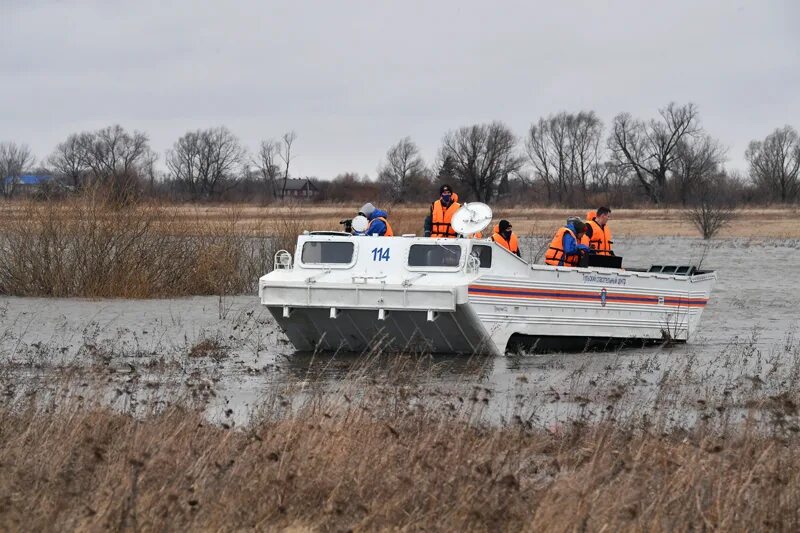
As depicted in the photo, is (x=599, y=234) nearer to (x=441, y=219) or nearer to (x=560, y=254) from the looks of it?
(x=560, y=254)

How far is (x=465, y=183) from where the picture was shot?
90.7 m

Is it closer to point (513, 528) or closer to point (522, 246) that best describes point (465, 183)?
point (522, 246)

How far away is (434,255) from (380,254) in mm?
678

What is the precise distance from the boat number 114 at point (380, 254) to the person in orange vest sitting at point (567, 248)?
7.14 feet

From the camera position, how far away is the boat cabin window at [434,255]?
15328 mm

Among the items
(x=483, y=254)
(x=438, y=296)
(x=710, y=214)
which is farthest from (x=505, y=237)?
(x=710, y=214)

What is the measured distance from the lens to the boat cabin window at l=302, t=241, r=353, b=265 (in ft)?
52.0

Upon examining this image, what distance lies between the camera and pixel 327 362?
15.5 m

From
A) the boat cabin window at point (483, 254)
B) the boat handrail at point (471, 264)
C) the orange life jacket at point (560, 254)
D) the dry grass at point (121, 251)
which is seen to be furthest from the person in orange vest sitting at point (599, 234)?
the dry grass at point (121, 251)

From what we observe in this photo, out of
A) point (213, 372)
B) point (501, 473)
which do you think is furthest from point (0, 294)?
point (501, 473)

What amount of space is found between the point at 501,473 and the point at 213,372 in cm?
709

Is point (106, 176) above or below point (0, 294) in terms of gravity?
above

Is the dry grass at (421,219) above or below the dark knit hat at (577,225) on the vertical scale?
below

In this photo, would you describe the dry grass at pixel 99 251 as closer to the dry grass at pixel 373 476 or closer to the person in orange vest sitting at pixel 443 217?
the person in orange vest sitting at pixel 443 217
